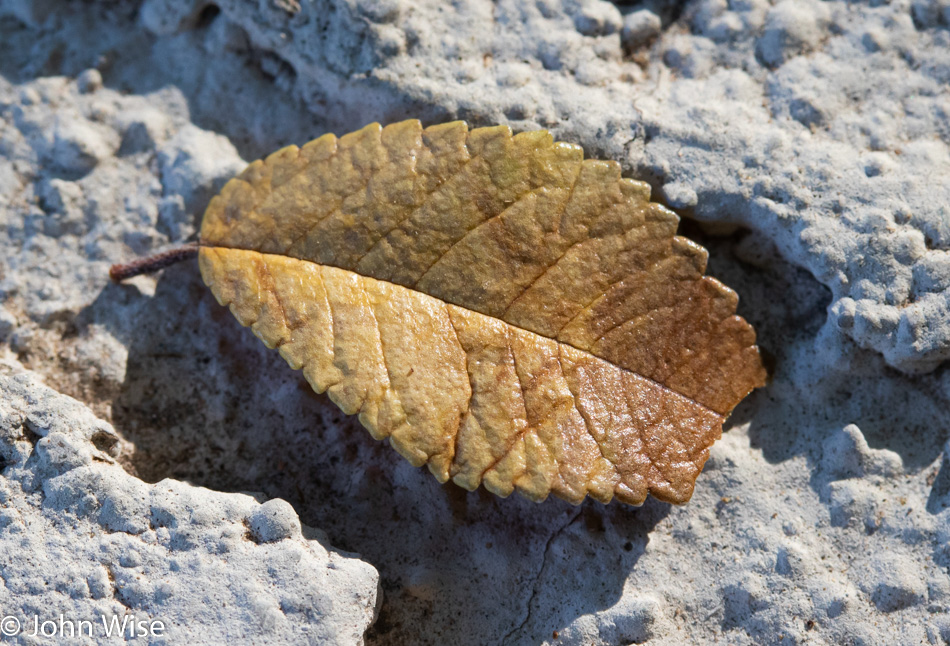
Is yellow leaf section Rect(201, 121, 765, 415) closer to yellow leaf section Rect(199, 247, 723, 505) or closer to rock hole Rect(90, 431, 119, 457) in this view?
yellow leaf section Rect(199, 247, 723, 505)

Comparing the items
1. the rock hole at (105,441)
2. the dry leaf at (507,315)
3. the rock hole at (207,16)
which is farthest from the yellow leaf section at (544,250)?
the rock hole at (207,16)

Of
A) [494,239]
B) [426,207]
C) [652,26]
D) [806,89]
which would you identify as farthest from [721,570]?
[652,26]

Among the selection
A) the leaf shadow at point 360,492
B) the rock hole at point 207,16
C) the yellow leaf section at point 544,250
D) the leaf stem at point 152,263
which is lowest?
the leaf shadow at point 360,492

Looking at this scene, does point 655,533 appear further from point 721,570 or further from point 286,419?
point 286,419

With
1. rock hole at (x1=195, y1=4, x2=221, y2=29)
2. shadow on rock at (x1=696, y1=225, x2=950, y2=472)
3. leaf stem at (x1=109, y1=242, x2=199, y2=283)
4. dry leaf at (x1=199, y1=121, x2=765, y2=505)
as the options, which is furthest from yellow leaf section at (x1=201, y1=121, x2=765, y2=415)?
rock hole at (x1=195, y1=4, x2=221, y2=29)

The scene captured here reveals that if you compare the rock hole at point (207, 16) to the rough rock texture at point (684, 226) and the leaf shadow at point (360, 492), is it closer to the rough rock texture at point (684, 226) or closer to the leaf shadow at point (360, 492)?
the rough rock texture at point (684, 226)

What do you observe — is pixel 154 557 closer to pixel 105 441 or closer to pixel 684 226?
pixel 105 441

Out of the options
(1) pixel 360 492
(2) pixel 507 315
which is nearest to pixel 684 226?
(2) pixel 507 315
